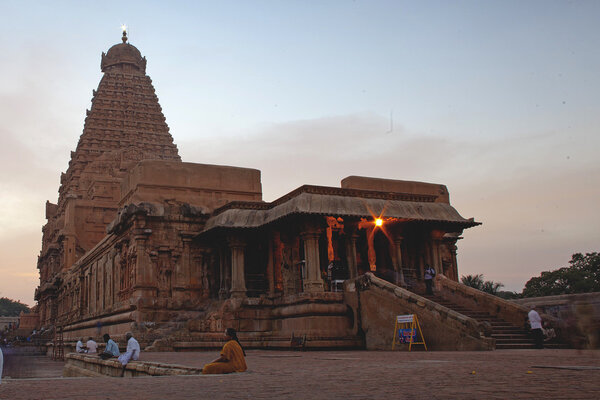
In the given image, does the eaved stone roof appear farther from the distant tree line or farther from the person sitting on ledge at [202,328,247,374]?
the distant tree line

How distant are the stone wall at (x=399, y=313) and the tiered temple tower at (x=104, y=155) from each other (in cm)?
3482

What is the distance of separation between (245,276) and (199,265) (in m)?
2.29

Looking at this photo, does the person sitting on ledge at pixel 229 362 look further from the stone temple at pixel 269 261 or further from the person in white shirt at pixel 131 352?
the stone temple at pixel 269 261

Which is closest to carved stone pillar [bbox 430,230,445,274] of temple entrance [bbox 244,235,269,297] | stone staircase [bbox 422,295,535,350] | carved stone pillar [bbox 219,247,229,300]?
stone staircase [bbox 422,295,535,350]

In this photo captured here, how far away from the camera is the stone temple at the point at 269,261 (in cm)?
2059

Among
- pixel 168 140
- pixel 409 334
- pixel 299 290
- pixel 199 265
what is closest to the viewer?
pixel 409 334

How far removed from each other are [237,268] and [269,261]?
1328 mm

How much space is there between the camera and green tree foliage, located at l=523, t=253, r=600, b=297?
43.7 metres

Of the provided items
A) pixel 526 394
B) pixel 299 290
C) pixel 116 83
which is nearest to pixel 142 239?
pixel 299 290

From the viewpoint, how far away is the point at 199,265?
86.5 ft

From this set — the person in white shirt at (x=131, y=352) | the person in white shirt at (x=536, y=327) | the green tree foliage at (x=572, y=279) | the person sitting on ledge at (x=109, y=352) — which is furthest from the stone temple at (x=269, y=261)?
the green tree foliage at (x=572, y=279)

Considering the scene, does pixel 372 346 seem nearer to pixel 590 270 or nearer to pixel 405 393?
pixel 405 393

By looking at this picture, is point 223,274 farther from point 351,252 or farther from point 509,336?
point 509,336

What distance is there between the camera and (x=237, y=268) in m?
24.2
